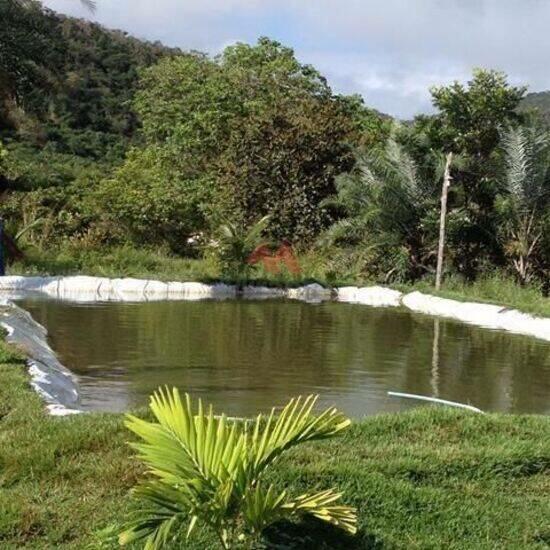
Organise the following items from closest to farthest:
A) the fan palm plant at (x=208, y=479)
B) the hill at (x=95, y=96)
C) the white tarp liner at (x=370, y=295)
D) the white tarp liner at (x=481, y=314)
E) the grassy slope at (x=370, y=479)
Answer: the fan palm plant at (x=208, y=479), the grassy slope at (x=370, y=479), the white tarp liner at (x=481, y=314), the white tarp liner at (x=370, y=295), the hill at (x=95, y=96)

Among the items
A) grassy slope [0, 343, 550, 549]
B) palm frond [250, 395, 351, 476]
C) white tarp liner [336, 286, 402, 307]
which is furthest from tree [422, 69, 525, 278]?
palm frond [250, 395, 351, 476]

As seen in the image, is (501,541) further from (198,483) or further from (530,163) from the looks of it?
(530,163)

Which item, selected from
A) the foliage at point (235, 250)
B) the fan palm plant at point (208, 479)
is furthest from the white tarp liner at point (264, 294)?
the fan palm plant at point (208, 479)

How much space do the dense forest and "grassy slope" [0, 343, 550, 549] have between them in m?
7.09

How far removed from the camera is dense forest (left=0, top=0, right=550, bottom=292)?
736 inches

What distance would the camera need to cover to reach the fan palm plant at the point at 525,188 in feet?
58.5

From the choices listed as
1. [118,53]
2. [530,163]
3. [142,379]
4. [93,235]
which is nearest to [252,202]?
[93,235]

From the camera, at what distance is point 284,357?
10.4 meters

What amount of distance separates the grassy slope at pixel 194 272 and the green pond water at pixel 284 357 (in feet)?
8.12

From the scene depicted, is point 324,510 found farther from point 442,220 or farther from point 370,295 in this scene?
point 442,220

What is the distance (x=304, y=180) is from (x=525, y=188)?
649cm

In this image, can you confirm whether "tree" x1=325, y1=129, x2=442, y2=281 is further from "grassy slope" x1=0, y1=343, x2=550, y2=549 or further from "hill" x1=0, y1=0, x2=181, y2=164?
"grassy slope" x1=0, y1=343, x2=550, y2=549

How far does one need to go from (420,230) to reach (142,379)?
1227cm

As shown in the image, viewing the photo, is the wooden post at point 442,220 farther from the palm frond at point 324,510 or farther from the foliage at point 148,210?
the palm frond at point 324,510
